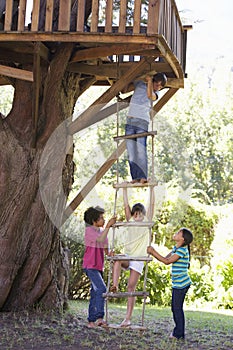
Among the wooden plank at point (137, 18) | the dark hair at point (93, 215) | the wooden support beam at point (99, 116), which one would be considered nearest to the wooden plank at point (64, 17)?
the wooden plank at point (137, 18)

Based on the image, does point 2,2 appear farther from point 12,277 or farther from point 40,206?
point 12,277

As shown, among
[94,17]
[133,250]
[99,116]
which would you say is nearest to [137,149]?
[133,250]

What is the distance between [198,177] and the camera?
102ft

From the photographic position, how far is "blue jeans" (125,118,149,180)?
7.98 m

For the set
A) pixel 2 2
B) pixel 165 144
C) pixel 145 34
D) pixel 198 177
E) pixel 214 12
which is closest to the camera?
pixel 145 34

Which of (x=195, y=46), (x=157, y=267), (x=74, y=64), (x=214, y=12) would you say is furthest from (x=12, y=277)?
(x=214, y=12)

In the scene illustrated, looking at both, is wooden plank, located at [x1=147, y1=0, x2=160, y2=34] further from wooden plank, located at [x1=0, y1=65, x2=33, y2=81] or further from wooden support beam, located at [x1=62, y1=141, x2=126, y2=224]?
wooden support beam, located at [x1=62, y1=141, x2=126, y2=224]

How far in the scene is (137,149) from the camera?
807cm

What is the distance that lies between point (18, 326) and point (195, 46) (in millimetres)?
48555

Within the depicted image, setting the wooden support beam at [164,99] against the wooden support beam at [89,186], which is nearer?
the wooden support beam at [89,186]

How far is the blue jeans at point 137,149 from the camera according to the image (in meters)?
7.98

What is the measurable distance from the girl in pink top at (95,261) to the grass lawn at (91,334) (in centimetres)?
19

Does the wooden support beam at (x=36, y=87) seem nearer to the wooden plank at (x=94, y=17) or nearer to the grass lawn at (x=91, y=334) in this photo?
the wooden plank at (x=94, y=17)

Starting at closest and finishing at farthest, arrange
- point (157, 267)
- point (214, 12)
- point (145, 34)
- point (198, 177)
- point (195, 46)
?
point (145, 34), point (157, 267), point (198, 177), point (195, 46), point (214, 12)
